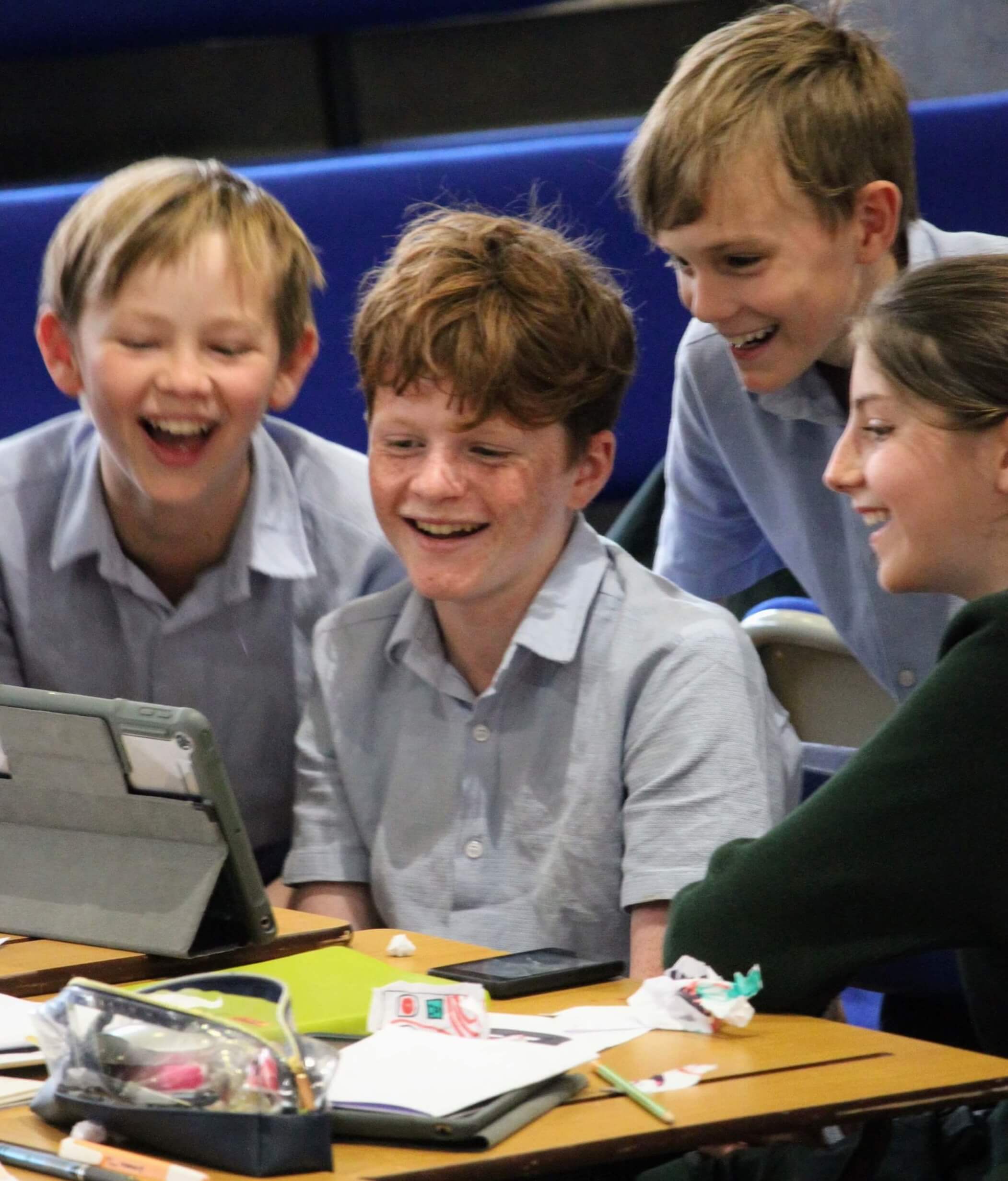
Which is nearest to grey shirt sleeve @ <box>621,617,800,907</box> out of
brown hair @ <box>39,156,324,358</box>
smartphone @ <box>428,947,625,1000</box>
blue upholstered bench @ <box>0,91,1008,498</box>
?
smartphone @ <box>428,947,625,1000</box>

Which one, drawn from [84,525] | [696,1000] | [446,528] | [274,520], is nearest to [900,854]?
[696,1000]

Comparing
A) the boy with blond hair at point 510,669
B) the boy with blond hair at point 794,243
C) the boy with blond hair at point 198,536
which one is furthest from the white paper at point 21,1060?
the boy with blond hair at point 794,243

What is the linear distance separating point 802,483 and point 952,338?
59 cm

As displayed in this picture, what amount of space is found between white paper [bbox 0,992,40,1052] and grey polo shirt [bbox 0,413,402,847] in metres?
0.74

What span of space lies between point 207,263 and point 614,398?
45 centimetres

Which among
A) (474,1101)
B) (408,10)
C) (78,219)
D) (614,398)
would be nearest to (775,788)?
(614,398)

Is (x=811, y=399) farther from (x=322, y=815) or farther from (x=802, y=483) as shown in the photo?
(x=322, y=815)

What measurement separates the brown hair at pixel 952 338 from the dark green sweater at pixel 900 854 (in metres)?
0.26

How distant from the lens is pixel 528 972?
1309mm

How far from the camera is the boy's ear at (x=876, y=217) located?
1.86 meters

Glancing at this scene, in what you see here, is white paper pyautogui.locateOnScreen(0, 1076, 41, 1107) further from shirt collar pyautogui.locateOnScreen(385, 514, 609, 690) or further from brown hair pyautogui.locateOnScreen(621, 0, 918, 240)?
brown hair pyautogui.locateOnScreen(621, 0, 918, 240)

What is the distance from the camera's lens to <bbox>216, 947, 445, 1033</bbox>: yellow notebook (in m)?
1.19

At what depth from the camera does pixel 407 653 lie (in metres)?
1.71

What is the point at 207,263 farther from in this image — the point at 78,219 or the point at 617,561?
the point at 617,561
